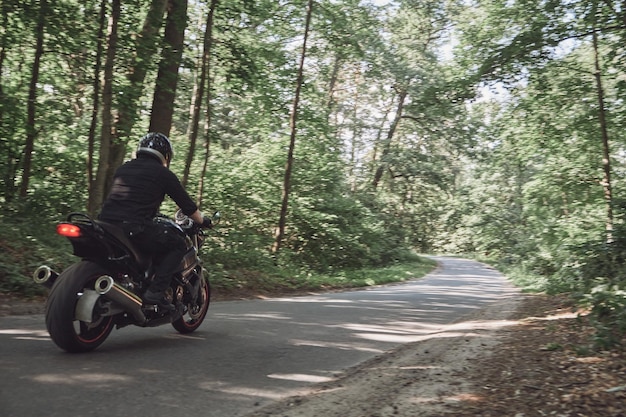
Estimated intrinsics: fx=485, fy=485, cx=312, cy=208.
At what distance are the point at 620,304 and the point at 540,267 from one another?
17.7 m

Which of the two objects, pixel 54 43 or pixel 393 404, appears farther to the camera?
pixel 54 43

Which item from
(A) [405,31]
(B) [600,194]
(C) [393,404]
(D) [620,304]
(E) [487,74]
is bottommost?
(C) [393,404]

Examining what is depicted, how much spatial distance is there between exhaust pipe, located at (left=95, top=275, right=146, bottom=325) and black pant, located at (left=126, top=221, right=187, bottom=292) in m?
0.23

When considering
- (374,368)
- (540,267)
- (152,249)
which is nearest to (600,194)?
(540,267)

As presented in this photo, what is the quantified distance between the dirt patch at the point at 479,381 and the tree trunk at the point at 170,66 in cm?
589

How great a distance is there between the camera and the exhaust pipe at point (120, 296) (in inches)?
160

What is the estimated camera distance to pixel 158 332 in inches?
215

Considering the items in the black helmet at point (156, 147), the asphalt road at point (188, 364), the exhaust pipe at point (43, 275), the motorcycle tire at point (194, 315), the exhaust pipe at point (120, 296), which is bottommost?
the asphalt road at point (188, 364)

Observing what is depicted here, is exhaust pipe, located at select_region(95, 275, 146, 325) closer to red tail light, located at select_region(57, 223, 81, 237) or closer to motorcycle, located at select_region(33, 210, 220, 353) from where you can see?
motorcycle, located at select_region(33, 210, 220, 353)

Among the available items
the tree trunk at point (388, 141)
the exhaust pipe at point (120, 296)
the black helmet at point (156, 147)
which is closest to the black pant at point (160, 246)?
the exhaust pipe at point (120, 296)

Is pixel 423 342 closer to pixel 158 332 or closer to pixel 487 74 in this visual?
pixel 158 332

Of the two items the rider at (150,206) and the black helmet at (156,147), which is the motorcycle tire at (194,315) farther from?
the black helmet at (156,147)

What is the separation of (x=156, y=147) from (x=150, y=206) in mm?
602

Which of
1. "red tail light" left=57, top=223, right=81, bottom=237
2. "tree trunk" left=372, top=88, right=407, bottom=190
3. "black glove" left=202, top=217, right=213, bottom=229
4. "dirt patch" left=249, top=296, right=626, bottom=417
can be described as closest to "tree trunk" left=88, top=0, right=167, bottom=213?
"black glove" left=202, top=217, right=213, bottom=229
